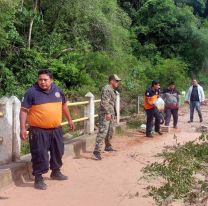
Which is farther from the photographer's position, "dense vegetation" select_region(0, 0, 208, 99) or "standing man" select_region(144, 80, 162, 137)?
"dense vegetation" select_region(0, 0, 208, 99)

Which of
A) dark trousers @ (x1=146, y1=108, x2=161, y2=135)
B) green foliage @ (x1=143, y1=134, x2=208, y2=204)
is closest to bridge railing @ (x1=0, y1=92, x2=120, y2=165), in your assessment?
green foliage @ (x1=143, y1=134, x2=208, y2=204)

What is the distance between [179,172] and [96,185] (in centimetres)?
138

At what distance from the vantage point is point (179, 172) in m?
7.48

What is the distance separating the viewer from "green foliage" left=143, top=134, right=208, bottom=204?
6.50m

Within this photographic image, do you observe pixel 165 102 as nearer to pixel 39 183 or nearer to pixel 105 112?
pixel 105 112

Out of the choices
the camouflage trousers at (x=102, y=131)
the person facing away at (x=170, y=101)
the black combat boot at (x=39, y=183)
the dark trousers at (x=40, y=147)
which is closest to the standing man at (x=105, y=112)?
the camouflage trousers at (x=102, y=131)

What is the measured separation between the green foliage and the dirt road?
0.23 meters

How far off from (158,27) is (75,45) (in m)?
16.3

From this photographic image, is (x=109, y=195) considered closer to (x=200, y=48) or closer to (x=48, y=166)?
(x=48, y=166)

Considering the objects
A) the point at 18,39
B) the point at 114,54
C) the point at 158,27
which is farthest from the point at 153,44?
the point at 18,39

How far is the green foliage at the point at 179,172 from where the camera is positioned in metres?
6.50

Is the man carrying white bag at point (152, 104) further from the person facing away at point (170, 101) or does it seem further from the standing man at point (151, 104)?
the person facing away at point (170, 101)

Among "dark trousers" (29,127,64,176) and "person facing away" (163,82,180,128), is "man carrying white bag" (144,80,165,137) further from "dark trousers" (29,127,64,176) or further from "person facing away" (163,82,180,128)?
"dark trousers" (29,127,64,176)

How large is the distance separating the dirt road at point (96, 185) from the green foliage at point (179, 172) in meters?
0.23
